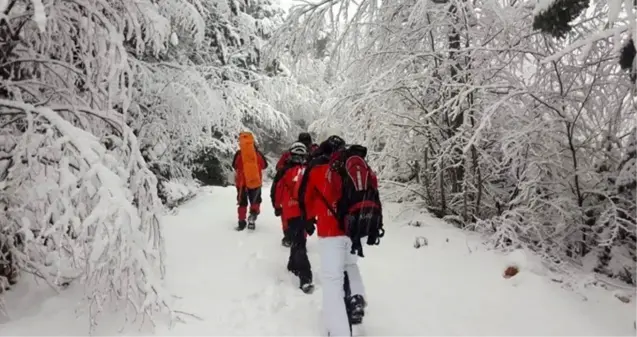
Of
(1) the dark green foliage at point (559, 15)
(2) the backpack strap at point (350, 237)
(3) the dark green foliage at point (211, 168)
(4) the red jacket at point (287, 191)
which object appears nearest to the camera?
(1) the dark green foliage at point (559, 15)

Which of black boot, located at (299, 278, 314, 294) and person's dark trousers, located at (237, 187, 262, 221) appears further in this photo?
person's dark trousers, located at (237, 187, 262, 221)

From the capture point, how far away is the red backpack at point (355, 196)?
13.9 feet

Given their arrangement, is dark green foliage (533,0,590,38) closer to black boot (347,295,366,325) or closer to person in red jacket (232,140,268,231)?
black boot (347,295,366,325)

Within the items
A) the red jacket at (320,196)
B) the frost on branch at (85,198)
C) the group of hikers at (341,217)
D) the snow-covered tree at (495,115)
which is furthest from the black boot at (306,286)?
the snow-covered tree at (495,115)

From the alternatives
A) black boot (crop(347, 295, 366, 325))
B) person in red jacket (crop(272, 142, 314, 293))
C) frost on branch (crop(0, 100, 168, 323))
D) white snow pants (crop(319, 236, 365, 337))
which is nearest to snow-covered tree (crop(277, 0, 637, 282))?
person in red jacket (crop(272, 142, 314, 293))

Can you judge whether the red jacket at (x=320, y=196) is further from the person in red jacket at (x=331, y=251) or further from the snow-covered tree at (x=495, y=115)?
the snow-covered tree at (x=495, y=115)

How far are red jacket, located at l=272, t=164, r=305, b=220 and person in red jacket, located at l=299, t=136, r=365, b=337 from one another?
1.50 metres

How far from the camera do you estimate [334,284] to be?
436 cm

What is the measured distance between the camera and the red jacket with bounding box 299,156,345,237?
442 centimetres

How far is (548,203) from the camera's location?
6.30 meters

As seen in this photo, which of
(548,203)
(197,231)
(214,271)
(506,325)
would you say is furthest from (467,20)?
(197,231)

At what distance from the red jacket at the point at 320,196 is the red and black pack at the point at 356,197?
53mm

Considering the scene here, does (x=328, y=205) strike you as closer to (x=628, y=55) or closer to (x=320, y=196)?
(x=320, y=196)

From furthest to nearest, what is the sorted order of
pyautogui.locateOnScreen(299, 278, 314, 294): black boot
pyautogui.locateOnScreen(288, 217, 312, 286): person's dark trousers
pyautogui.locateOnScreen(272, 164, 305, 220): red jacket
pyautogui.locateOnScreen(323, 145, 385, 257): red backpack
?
pyautogui.locateOnScreen(272, 164, 305, 220): red jacket
pyautogui.locateOnScreen(288, 217, 312, 286): person's dark trousers
pyautogui.locateOnScreen(299, 278, 314, 294): black boot
pyautogui.locateOnScreen(323, 145, 385, 257): red backpack
